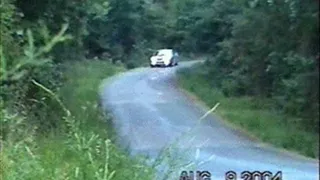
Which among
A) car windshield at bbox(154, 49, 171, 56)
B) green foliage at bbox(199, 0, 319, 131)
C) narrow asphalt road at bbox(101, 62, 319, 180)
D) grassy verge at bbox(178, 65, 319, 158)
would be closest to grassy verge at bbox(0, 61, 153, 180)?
narrow asphalt road at bbox(101, 62, 319, 180)

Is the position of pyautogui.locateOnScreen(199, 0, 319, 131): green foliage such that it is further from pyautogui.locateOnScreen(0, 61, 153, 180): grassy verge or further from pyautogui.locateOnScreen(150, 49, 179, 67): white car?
pyautogui.locateOnScreen(0, 61, 153, 180): grassy verge

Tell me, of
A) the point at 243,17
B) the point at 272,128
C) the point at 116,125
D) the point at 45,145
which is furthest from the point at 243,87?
the point at 45,145

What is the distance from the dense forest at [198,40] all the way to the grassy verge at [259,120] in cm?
9

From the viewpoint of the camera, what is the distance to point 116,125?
597 cm

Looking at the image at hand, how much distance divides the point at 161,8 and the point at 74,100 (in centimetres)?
93

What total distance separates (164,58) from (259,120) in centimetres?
144

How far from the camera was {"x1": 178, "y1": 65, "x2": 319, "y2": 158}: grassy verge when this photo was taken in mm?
6821

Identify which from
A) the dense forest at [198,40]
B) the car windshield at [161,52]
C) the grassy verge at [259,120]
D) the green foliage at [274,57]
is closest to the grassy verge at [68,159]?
the dense forest at [198,40]

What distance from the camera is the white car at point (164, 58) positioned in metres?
6.33

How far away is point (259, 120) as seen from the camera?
7.69 m

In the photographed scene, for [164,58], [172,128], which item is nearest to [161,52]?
[164,58]

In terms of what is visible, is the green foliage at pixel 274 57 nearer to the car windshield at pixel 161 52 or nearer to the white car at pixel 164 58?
the white car at pixel 164 58

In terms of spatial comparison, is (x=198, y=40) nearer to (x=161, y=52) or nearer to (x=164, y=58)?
(x=164, y=58)

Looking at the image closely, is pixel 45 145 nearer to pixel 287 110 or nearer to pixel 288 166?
pixel 288 166
